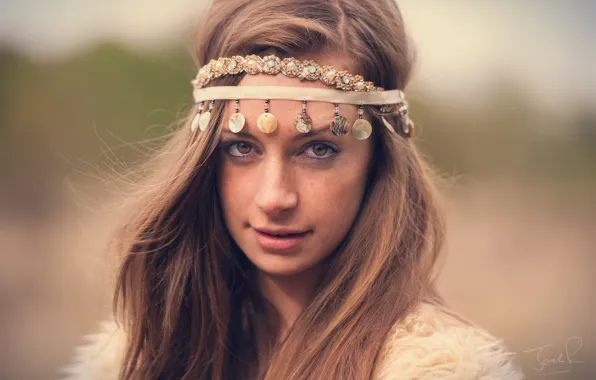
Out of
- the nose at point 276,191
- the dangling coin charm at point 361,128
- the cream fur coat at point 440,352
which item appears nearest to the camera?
the cream fur coat at point 440,352

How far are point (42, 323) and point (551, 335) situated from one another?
421cm

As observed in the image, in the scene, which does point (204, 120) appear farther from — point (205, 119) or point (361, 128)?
point (361, 128)

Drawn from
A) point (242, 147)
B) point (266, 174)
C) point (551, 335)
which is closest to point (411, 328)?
point (266, 174)

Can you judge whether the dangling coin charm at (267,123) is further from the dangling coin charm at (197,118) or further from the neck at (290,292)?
the neck at (290,292)

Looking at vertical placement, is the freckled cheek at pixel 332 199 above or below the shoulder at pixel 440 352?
above

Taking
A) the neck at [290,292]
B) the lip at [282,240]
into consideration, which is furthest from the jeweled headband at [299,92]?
the neck at [290,292]

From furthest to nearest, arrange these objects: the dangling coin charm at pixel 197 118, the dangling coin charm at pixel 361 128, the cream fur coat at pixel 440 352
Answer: the dangling coin charm at pixel 197 118 < the dangling coin charm at pixel 361 128 < the cream fur coat at pixel 440 352

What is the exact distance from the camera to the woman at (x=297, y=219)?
1.88m

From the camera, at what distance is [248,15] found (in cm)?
198

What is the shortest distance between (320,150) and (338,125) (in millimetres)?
94

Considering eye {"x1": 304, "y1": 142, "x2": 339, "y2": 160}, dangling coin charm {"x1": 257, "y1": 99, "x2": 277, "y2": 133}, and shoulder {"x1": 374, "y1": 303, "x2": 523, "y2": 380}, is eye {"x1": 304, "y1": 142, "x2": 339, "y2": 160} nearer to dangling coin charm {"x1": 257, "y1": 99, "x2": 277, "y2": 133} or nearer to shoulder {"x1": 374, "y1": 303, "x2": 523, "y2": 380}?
dangling coin charm {"x1": 257, "y1": 99, "x2": 277, "y2": 133}

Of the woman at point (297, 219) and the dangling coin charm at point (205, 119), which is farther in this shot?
the dangling coin charm at point (205, 119)

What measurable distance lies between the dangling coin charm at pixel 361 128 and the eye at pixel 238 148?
0.32 m

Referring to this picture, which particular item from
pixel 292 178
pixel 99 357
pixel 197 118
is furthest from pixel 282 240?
pixel 99 357
